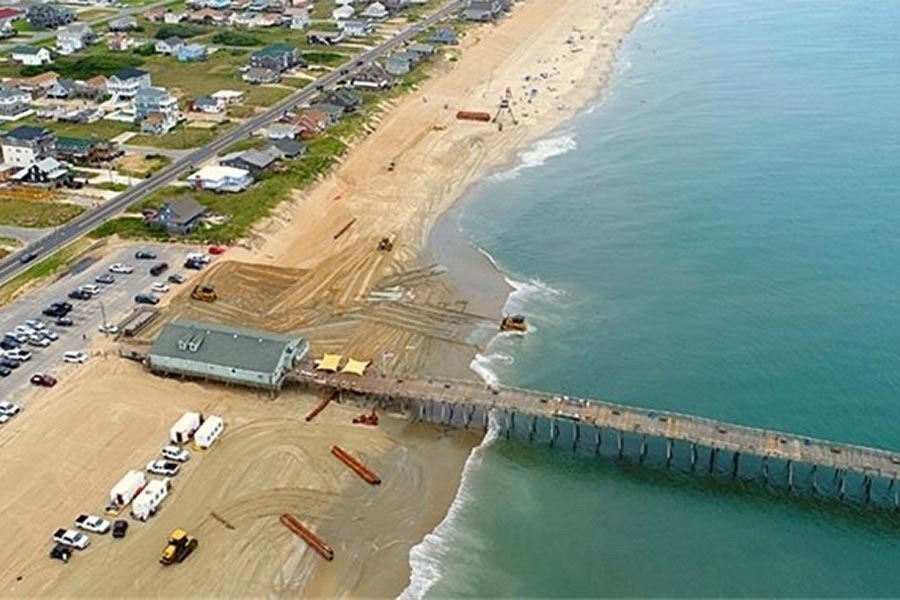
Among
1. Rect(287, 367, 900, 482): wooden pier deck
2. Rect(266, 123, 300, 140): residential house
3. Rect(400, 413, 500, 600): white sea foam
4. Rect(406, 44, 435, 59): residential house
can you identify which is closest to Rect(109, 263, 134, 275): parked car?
Rect(287, 367, 900, 482): wooden pier deck

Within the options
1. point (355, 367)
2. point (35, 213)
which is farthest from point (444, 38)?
point (355, 367)

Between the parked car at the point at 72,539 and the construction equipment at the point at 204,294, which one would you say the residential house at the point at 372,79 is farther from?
the parked car at the point at 72,539

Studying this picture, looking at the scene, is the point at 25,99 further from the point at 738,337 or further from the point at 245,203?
the point at 738,337

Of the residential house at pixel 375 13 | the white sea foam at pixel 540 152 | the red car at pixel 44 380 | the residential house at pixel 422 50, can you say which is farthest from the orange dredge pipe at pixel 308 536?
the residential house at pixel 375 13

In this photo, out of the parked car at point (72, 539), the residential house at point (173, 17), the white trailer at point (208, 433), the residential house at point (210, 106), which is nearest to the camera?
the parked car at point (72, 539)

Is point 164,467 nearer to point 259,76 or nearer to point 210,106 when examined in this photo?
point 210,106

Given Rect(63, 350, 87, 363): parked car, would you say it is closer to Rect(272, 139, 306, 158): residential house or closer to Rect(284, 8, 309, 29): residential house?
Rect(272, 139, 306, 158): residential house

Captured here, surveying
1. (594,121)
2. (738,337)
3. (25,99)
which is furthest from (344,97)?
(738,337)
